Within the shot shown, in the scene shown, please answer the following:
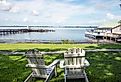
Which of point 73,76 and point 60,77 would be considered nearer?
point 73,76

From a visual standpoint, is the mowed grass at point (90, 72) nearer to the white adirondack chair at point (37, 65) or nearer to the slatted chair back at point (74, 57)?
the white adirondack chair at point (37, 65)

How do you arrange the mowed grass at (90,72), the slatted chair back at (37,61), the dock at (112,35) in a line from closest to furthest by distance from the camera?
the slatted chair back at (37,61)
the mowed grass at (90,72)
the dock at (112,35)

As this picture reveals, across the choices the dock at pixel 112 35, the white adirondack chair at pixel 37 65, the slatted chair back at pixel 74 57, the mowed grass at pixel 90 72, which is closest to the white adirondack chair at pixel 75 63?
the slatted chair back at pixel 74 57

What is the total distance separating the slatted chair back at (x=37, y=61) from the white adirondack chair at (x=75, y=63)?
27.1 inches

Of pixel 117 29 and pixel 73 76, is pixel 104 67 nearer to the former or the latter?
pixel 73 76

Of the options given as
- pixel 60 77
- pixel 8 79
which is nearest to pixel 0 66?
pixel 8 79

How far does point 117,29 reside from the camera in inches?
2736

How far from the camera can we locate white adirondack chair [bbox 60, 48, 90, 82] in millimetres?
8896

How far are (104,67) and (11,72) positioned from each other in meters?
4.44

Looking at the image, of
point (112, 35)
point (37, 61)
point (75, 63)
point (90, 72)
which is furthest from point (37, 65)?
point (112, 35)

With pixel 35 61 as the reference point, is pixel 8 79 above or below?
below

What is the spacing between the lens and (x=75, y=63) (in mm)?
9000

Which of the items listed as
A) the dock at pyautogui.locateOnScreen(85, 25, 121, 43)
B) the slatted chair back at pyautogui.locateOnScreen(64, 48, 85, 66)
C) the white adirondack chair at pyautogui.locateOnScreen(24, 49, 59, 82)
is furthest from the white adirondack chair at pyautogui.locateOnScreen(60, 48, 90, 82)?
the dock at pyautogui.locateOnScreen(85, 25, 121, 43)

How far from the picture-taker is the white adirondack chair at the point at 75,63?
890 centimetres
